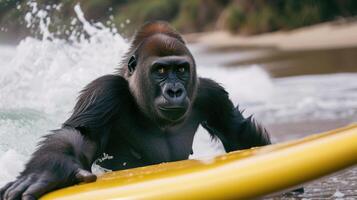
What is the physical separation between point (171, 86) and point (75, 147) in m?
0.57

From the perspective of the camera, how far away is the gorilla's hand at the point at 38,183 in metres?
2.91

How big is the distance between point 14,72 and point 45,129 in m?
2.04

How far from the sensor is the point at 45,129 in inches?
232

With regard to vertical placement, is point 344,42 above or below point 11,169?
above

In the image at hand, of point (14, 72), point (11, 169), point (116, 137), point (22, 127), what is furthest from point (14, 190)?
point (14, 72)

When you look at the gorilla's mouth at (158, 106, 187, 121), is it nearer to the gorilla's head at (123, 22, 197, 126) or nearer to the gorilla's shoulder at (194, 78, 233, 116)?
the gorilla's head at (123, 22, 197, 126)

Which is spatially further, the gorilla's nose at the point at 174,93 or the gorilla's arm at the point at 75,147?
the gorilla's nose at the point at 174,93

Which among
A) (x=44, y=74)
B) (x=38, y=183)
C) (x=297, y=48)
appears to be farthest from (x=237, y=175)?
(x=297, y=48)

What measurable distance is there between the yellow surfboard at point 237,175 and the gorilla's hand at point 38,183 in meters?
0.04

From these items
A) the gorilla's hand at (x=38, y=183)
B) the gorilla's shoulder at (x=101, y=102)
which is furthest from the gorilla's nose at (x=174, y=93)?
the gorilla's hand at (x=38, y=183)

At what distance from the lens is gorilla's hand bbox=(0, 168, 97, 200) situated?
115 inches

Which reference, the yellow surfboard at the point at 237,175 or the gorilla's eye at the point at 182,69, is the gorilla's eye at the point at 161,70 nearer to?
the gorilla's eye at the point at 182,69

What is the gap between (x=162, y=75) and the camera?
376 centimetres

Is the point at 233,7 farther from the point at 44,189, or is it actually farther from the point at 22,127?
the point at 44,189
